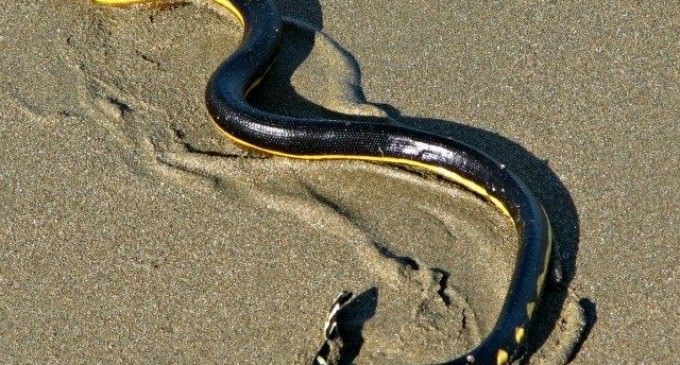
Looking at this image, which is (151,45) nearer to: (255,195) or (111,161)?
(111,161)

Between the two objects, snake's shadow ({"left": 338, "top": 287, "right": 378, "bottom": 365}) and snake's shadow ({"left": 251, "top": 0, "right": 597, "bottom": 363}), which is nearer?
snake's shadow ({"left": 338, "top": 287, "right": 378, "bottom": 365})

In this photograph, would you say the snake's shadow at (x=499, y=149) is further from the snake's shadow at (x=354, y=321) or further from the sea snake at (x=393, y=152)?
the sea snake at (x=393, y=152)

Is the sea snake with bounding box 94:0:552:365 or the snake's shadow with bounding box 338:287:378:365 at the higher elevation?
the sea snake with bounding box 94:0:552:365

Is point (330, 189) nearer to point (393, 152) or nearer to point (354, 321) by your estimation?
point (393, 152)

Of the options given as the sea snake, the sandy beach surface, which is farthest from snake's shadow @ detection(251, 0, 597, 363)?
the sea snake

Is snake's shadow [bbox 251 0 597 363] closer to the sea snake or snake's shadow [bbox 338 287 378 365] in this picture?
snake's shadow [bbox 338 287 378 365]

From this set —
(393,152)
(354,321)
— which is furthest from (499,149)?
(354,321)

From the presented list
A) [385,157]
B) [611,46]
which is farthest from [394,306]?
[611,46]
